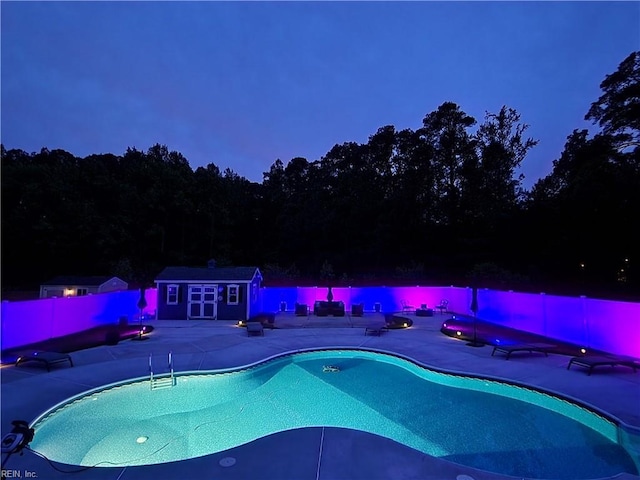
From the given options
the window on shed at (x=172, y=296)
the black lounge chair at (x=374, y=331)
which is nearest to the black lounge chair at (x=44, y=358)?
the window on shed at (x=172, y=296)

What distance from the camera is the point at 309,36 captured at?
2641cm

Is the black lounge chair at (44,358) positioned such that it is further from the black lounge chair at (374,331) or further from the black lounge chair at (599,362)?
the black lounge chair at (599,362)

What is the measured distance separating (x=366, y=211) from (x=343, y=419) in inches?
1194

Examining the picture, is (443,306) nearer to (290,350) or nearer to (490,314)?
(490,314)

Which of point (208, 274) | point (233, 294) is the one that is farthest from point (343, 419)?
point (208, 274)

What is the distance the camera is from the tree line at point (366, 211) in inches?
873

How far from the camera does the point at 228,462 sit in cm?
450

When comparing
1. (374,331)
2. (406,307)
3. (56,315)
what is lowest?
(374,331)

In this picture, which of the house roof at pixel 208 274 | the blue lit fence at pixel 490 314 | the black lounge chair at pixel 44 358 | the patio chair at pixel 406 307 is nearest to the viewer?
the black lounge chair at pixel 44 358

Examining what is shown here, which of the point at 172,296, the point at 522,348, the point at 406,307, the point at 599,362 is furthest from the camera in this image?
the point at 406,307

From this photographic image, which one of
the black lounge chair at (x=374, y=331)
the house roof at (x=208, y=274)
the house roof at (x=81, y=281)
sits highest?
the house roof at (x=208, y=274)

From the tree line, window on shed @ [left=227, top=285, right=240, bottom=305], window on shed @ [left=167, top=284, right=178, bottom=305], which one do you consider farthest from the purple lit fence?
the tree line

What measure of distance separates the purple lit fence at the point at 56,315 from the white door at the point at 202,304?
9.75ft

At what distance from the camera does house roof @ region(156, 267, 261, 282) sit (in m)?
18.2
